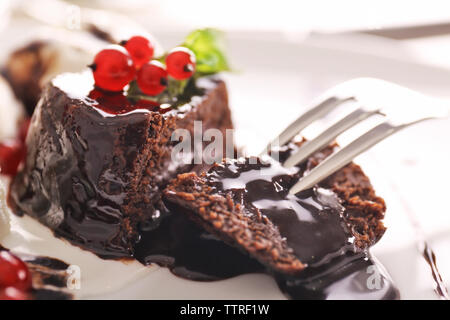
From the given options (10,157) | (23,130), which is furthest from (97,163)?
(23,130)

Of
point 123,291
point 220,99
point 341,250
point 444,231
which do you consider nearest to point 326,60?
point 220,99

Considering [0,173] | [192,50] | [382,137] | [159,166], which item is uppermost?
[192,50]

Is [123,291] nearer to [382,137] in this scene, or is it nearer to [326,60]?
[382,137]

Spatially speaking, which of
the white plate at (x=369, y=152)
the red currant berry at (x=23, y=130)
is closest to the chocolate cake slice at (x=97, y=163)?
the white plate at (x=369, y=152)

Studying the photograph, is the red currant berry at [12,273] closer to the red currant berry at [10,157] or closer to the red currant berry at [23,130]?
the red currant berry at [10,157]

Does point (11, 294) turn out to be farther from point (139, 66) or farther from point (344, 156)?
point (344, 156)
